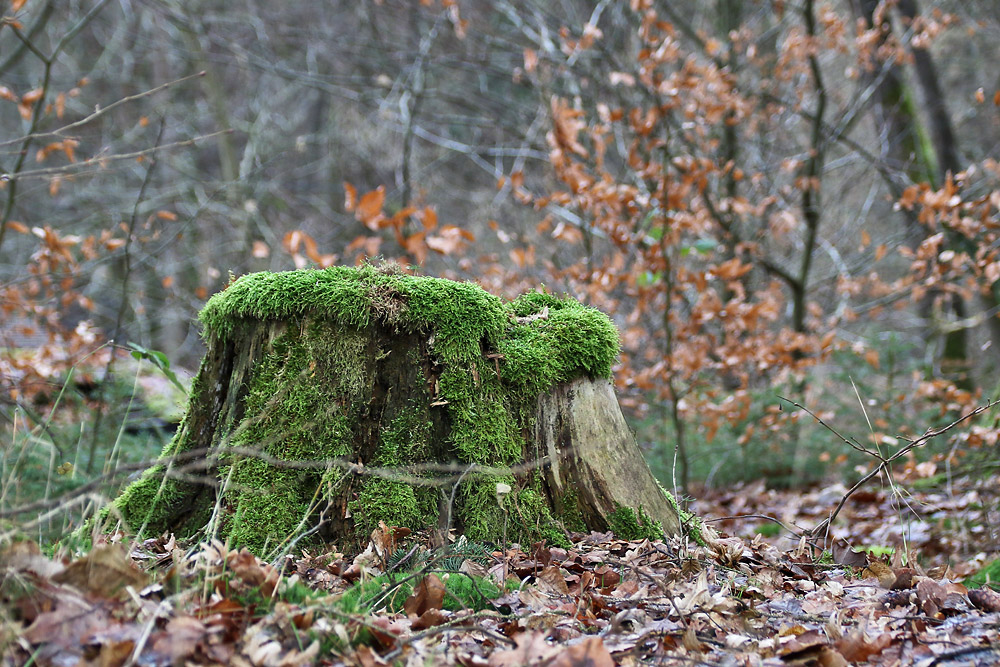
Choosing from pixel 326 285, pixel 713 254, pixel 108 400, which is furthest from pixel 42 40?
pixel 326 285

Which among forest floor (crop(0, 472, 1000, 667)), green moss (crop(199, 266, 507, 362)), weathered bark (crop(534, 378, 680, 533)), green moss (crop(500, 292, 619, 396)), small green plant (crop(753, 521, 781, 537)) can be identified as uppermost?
green moss (crop(199, 266, 507, 362))

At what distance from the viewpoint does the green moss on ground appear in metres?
2.94

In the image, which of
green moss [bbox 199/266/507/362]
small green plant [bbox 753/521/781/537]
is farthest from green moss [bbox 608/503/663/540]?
small green plant [bbox 753/521/781/537]

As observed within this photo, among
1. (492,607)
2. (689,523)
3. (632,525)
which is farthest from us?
(689,523)

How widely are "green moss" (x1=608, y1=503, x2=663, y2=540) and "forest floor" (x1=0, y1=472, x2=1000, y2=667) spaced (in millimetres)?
89

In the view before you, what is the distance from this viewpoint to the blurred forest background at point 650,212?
5816 mm

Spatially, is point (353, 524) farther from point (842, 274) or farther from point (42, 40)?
point (42, 40)

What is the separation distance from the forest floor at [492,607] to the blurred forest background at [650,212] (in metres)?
0.36

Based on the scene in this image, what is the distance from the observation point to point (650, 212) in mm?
6984

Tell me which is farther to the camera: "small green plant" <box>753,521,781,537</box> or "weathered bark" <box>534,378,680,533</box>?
"small green plant" <box>753,521,781,537</box>

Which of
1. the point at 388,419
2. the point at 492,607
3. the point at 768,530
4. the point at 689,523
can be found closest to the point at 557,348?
the point at 388,419

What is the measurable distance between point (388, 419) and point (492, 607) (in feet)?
3.26

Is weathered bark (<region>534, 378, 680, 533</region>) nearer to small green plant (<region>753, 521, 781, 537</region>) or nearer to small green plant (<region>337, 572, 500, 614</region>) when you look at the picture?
small green plant (<region>337, 572, 500, 614</region>)

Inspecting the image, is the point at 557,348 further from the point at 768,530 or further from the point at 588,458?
the point at 768,530
